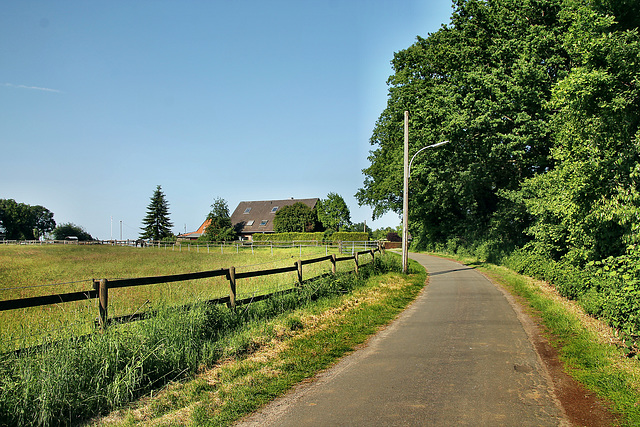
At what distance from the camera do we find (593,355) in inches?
279

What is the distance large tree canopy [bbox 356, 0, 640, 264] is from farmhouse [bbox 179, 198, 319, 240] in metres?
41.6

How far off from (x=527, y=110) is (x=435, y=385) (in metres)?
20.6

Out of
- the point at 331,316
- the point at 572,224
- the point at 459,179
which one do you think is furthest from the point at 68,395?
the point at 459,179

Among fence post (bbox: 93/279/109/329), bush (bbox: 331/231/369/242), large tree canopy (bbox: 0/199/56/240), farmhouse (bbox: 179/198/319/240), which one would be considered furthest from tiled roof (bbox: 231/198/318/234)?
fence post (bbox: 93/279/109/329)

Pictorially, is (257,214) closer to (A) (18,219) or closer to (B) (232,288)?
(B) (232,288)

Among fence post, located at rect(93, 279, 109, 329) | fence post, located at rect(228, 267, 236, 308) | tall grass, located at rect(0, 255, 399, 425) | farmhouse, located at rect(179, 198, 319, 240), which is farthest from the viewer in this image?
farmhouse, located at rect(179, 198, 319, 240)

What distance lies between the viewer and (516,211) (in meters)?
23.8

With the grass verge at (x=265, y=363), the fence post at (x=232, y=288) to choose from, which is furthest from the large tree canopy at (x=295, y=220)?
the fence post at (x=232, y=288)

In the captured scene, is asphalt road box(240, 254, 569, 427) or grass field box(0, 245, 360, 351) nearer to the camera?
asphalt road box(240, 254, 569, 427)

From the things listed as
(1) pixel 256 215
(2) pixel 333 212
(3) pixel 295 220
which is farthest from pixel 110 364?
(1) pixel 256 215

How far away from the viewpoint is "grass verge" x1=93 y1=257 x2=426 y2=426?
487 centimetres

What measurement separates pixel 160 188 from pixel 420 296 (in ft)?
278

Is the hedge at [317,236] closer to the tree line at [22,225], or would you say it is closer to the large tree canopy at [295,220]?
the large tree canopy at [295,220]

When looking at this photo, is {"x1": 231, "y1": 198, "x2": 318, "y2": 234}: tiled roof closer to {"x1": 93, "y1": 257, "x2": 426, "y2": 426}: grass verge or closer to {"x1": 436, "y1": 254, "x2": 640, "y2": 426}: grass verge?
{"x1": 93, "y1": 257, "x2": 426, "y2": 426}: grass verge
